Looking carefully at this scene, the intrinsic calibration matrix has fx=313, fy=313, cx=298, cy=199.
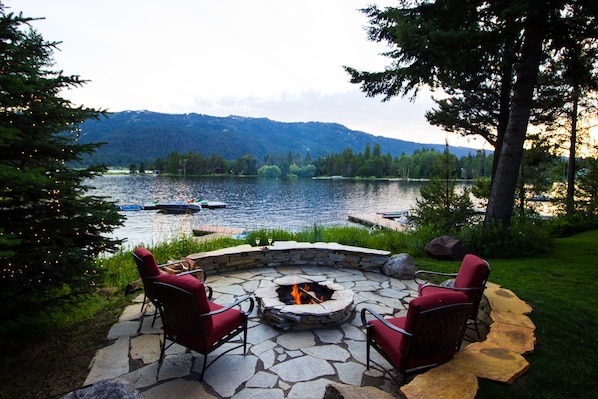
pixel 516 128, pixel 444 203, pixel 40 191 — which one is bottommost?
pixel 444 203

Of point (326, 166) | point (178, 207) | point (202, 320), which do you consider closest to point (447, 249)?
point (202, 320)

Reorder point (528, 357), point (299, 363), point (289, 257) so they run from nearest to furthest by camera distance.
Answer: point (528, 357) → point (299, 363) → point (289, 257)

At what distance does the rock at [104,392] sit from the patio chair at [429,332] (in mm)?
1916

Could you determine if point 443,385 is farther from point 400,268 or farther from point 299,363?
point 400,268

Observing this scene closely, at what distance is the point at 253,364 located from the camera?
316 cm

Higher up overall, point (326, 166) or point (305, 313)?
point (326, 166)

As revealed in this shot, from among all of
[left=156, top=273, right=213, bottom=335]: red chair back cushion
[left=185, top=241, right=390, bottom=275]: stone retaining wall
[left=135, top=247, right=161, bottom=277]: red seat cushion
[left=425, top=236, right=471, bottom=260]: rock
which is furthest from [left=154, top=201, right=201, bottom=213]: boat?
[left=156, top=273, right=213, bottom=335]: red chair back cushion

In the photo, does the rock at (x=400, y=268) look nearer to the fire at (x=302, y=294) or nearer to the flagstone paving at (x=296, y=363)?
the flagstone paving at (x=296, y=363)

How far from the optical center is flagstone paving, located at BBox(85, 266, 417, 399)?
276 cm

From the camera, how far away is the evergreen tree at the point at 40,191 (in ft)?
10.2

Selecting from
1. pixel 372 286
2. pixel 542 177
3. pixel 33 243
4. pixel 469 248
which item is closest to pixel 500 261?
pixel 469 248

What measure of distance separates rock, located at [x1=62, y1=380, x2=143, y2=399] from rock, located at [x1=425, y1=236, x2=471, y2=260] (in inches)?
276

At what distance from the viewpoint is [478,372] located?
8.37 feet

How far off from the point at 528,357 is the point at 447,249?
4536 mm
